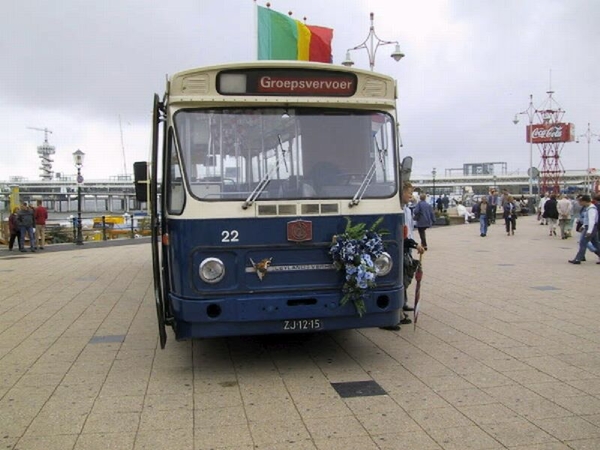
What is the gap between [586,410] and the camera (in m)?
4.90

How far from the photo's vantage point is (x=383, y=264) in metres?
6.14

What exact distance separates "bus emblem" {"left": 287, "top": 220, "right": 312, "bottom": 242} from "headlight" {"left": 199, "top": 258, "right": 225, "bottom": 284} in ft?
2.39

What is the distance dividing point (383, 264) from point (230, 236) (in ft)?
5.23

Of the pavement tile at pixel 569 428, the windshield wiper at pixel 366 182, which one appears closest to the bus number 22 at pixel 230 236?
the windshield wiper at pixel 366 182

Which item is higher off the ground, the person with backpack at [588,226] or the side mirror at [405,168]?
the side mirror at [405,168]

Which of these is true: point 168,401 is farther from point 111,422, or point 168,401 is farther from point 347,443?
point 347,443

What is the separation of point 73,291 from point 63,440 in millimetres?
7787

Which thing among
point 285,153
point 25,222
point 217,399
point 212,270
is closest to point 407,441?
point 217,399

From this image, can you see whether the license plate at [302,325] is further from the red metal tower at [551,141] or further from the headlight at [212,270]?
the red metal tower at [551,141]

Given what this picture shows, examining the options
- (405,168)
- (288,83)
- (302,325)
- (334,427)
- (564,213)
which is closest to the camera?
(334,427)

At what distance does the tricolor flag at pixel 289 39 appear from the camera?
13.9 m

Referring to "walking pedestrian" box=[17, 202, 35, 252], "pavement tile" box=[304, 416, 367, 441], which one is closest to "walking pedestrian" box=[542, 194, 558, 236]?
"walking pedestrian" box=[17, 202, 35, 252]

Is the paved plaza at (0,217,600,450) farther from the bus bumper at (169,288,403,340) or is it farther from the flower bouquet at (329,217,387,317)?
the flower bouquet at (329,217,387,317)

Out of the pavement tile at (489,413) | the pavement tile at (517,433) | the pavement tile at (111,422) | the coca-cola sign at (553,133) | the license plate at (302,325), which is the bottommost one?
the pavement tile at (517,433)
